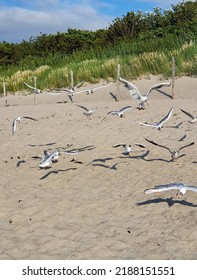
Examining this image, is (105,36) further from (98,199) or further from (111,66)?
(98,199)

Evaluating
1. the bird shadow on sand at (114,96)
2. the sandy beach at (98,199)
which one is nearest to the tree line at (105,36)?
the bird shadow on sand at (114,96)

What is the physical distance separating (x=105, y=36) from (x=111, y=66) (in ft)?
44.2

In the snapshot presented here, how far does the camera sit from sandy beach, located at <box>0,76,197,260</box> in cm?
477

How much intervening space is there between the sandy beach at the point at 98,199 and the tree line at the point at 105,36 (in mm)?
19203

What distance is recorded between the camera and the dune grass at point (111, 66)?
20594mm

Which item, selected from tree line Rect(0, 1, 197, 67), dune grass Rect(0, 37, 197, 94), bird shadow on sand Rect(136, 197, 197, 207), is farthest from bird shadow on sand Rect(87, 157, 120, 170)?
tree line Rect(0, 1, 197, 67)

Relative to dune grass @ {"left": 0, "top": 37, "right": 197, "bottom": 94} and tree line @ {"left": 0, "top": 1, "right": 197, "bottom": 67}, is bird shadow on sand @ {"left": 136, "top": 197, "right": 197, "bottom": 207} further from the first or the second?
tree line @ {"left": 0, "top": 1, "right": 197, "bottom": 67}

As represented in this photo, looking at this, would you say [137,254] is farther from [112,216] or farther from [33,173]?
[33,173]

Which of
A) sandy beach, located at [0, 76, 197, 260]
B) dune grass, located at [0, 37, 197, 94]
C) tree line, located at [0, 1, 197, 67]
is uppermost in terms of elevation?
tree line, located at [0, 1, 197, 67]

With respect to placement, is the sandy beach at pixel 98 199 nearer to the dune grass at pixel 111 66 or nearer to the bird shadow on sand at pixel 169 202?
the bird shadow on sand at pixel 169 202

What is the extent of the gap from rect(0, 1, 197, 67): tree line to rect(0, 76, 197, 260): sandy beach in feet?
63.0

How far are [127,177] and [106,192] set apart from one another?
0.68 m
